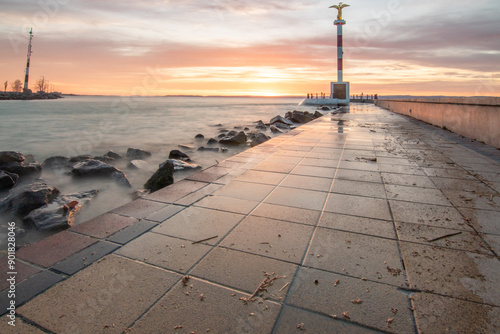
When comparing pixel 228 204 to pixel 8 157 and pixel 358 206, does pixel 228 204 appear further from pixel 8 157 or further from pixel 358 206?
pixel 8 157

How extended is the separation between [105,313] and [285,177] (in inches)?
119

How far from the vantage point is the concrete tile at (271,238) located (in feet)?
6.98

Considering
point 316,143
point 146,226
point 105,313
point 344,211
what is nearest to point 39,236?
point 146,226

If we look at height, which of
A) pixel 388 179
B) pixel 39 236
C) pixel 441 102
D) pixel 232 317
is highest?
pixel 441 102

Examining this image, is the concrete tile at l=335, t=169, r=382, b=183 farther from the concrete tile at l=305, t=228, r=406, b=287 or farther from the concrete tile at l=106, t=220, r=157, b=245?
the concrete tile at l=106, t=220, r=157, b=245

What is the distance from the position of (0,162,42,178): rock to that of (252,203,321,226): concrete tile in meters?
6.38

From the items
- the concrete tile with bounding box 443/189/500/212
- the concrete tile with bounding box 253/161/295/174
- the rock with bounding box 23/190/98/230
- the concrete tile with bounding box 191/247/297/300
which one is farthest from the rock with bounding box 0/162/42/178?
the concrete tile with bounding box 443/189/500/212

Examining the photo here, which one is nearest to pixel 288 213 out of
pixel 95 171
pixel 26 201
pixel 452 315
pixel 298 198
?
pixel 298 198

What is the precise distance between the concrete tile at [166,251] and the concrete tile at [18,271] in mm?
537

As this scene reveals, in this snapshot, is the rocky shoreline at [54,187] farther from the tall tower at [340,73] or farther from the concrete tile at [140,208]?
the tall tower at [340,73]

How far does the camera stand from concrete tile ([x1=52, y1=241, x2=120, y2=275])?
1929 millimetres

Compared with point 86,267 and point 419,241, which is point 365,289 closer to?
point 419,241

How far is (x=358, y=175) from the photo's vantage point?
4.25 m

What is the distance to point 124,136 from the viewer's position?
14.5 meters
